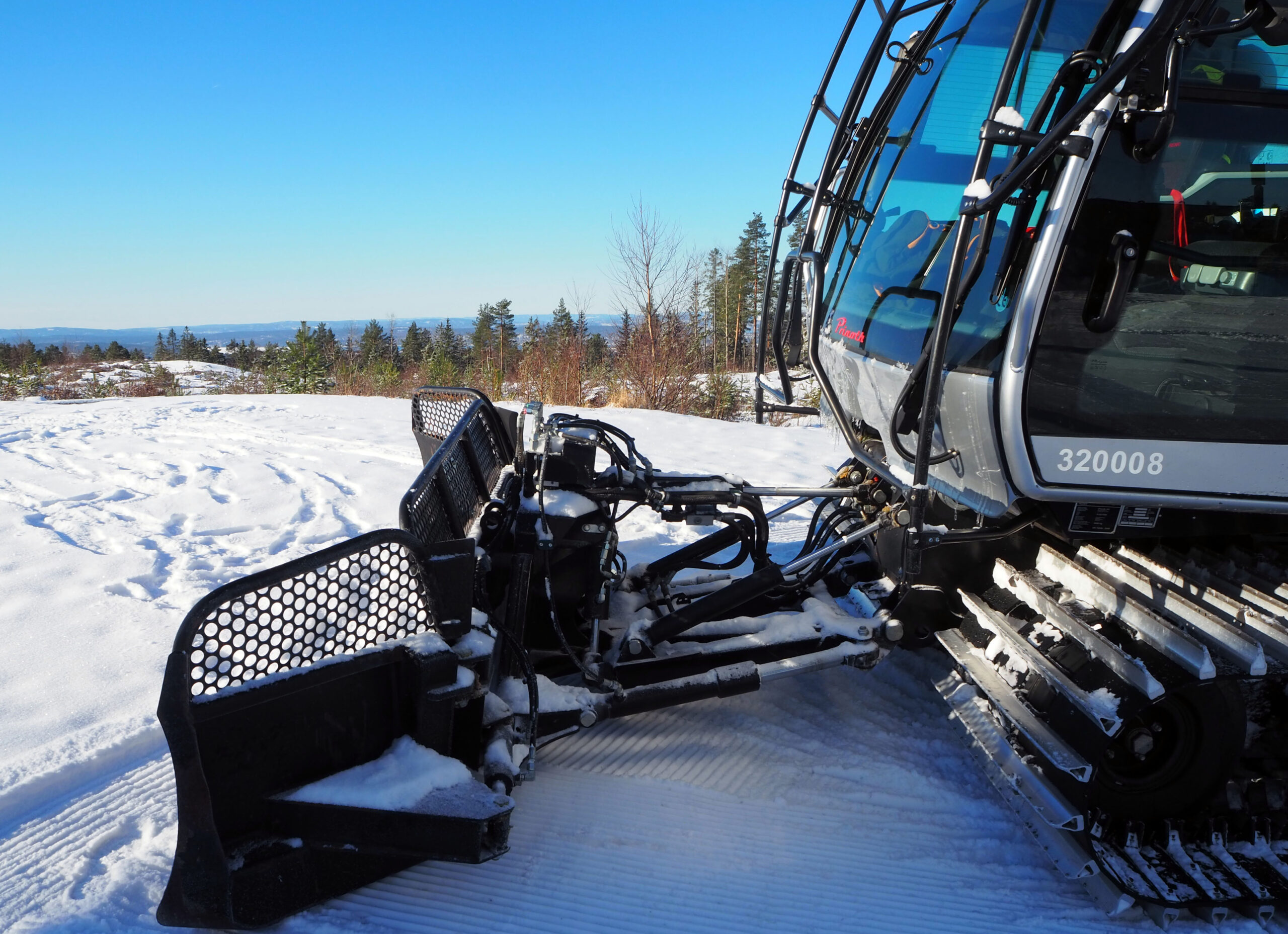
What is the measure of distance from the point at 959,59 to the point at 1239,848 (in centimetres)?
262

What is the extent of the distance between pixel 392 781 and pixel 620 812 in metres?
0.79

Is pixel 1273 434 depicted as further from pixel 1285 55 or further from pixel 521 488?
pixel 521 488

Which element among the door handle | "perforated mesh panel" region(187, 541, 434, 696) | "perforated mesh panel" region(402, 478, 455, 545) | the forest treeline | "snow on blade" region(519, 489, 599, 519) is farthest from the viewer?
the forest treeline

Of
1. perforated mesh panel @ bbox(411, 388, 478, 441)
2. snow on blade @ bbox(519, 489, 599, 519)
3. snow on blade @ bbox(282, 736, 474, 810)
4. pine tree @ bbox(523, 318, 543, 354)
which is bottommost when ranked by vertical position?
snow on blade @ bbox(282, 736, 474, 810)

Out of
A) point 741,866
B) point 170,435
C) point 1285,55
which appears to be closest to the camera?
point 1285,55

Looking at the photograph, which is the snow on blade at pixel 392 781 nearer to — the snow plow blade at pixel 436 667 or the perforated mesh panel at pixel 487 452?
the snow plow blade at pixel 436 667

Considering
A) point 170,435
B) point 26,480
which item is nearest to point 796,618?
point 26,480

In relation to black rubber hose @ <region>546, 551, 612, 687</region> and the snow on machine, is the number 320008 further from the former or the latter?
black rubber hose @ <region>546, 551, 612, 687</region>

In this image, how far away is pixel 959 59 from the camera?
2914 mm

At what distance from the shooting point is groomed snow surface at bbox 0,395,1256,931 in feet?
7.02

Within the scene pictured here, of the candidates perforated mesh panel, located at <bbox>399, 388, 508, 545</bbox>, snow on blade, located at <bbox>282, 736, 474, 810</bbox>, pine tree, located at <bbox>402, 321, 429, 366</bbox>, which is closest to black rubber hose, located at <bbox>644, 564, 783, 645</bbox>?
perforated mesh panel, located at <bbox>399, 388, 508, 545</bbox>

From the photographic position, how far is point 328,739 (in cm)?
202

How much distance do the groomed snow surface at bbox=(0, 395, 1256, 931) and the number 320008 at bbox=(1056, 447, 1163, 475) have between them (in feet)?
3.78

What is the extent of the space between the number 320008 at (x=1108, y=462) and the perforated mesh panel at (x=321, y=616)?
176cm
